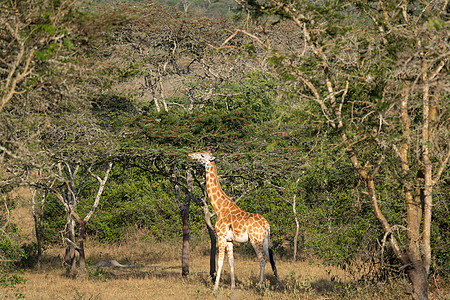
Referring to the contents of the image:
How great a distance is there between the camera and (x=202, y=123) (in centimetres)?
1310

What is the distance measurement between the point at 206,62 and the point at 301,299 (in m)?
9.93

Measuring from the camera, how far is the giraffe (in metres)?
12.6

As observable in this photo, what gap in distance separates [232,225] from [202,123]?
8.69ft

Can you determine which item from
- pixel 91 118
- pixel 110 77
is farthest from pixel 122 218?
pixel 110 77

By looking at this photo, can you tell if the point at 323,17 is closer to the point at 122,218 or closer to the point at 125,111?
the point at 125,111

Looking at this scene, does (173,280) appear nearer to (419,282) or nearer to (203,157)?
(203,157)

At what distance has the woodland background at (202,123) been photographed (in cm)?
693

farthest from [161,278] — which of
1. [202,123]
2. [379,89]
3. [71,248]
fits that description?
[379,89]

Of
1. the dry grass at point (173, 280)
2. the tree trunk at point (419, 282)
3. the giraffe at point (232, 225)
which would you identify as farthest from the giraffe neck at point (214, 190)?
the tree trunk at point (419, 282)

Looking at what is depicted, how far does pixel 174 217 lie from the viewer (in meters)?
22.0

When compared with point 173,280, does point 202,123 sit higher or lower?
higher

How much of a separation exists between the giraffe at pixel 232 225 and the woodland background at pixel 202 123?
2.45 ft

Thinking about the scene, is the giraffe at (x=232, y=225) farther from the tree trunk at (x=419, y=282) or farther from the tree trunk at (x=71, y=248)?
the tree trunk at (x=71, y=248)

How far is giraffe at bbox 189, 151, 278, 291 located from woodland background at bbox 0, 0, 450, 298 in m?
0.75
